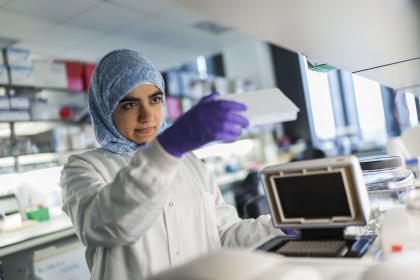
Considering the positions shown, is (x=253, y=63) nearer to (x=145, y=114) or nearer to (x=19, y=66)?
(x=19, y=66)

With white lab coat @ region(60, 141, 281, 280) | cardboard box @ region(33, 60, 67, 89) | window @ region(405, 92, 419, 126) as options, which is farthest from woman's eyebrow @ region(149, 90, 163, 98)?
cardboard box @ region(33, 60, 67, 89)

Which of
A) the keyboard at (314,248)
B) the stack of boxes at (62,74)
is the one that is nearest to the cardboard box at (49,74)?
the stack of boxes at (62,74)

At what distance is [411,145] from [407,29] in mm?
1070

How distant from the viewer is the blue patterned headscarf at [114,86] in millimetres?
1116

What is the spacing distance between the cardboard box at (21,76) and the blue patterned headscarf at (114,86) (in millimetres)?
2537

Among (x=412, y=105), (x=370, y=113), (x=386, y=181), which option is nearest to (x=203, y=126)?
(x=386, y=181)

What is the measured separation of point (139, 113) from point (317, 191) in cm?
61

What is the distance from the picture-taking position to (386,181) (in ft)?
3.69

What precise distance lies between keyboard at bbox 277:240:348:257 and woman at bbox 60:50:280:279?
20 centimetres

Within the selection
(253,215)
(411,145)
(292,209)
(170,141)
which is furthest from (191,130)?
(253,215)

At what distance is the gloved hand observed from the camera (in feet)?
2.27

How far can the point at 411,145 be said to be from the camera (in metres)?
1.55

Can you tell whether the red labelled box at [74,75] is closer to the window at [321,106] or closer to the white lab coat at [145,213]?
the white lab coat at [145,213]

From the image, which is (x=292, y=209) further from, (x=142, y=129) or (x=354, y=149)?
(x=354, y=149)
